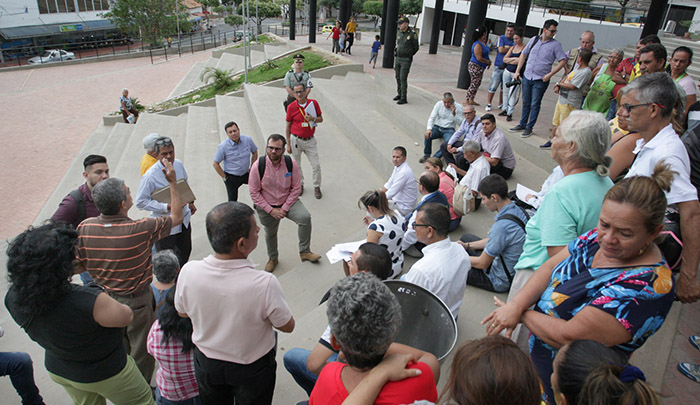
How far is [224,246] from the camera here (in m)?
2.17

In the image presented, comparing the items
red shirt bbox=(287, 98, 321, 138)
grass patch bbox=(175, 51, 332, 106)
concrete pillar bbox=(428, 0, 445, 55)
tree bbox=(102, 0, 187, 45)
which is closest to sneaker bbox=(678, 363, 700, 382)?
red shirt bbox=(287, 98, 321, 138)

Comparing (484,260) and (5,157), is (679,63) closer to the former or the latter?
(484,260)

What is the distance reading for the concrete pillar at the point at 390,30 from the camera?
11742mm

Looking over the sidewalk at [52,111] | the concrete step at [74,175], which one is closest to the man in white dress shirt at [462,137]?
the concrete step at [74,175]

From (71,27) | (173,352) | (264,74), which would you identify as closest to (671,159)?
(173,352)

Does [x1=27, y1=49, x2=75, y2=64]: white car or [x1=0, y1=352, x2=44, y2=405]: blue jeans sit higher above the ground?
[x1=0, y1=352, x2=44, y2=405]: blue jeans

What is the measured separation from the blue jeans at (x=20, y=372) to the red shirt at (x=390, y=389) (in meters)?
2.48

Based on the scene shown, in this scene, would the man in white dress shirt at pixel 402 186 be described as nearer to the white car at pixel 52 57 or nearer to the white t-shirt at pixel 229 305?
the white t-shirt at pixel 229 305

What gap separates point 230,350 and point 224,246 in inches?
23.5

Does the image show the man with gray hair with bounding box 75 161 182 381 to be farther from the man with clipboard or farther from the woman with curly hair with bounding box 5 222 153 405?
the man with clipboard

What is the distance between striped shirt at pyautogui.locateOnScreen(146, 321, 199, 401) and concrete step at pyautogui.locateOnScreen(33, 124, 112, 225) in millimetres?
7687

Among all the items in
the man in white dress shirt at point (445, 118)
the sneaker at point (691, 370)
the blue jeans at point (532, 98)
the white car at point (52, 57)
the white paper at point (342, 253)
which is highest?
the blue jeans at point (532, 98)

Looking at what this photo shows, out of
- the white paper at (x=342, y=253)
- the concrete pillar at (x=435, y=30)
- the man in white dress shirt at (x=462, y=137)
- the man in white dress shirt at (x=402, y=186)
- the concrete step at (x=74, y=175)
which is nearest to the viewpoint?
the white paper at (x=342, y=253)

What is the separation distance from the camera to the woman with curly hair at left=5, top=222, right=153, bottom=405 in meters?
2.07
